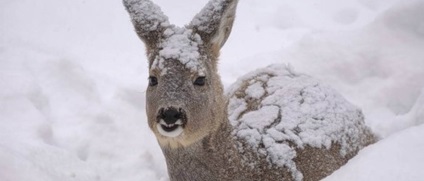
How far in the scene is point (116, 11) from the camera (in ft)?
26.2

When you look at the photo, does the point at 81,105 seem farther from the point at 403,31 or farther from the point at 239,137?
the point at 403,31

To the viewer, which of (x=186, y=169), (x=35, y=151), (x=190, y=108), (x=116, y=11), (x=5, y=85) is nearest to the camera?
(x=190, y=108)

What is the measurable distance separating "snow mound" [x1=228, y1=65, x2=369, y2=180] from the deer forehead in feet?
2.44

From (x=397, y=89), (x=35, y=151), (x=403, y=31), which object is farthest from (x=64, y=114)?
(x=403, y=31)

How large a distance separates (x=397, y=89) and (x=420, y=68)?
0.44 metres

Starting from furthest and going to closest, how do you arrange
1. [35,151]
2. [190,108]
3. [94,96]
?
[94,96] < [35,151] < [190,108]

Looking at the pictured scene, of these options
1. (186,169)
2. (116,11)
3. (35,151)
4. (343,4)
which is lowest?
(186,169)

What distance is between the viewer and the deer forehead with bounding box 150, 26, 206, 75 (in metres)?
3.41

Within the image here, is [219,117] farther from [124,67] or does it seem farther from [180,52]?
[124,67]

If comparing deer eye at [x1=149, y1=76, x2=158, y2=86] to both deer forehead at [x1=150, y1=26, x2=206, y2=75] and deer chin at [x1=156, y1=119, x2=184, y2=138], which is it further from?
deer chin at [x1=156, y1=119, x2=184, y2=138]

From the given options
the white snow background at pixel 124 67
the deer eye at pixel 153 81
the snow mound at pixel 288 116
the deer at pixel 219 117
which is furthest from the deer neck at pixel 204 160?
the white snow background at pixel 124 67

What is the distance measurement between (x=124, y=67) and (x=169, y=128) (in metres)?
3.82

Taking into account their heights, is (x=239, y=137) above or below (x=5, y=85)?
below

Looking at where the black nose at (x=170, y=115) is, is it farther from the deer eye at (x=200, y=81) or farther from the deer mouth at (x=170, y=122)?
the deer eye at (x=200, y=81)
